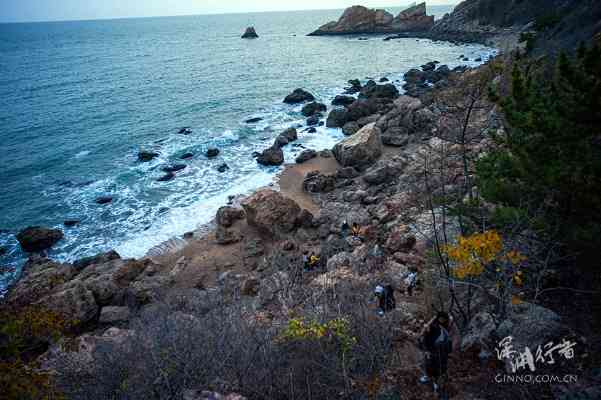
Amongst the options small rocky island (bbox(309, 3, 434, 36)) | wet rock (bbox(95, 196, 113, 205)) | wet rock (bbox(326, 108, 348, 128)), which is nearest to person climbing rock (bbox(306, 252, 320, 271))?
wet rock (bbox(95, 196, 113, 205))

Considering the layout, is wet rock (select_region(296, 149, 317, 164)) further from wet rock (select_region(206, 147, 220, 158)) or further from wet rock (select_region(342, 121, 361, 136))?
wet rock (select_region(206, 147, 220, 158))

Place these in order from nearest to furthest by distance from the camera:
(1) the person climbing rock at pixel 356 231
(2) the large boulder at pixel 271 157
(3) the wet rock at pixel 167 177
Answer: (1) the person climbing rock at pixel 356 231 → (3) the wet rock at pixel 167 177 → (2) the large boulder at pixel 271 157

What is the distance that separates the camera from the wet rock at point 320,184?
23.1 m

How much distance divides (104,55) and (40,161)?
63.6 meters

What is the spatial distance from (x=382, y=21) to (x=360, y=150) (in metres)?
89.6

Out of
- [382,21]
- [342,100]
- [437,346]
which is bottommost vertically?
[437,346]

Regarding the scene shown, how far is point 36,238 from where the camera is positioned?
19.7m

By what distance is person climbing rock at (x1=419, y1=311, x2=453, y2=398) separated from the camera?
253 inches

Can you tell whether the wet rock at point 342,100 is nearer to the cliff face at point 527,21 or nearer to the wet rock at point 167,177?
the cliff face at point 527,21

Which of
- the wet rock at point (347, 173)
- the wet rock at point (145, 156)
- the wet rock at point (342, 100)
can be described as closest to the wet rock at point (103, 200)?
the wet rock at point (145, 156)

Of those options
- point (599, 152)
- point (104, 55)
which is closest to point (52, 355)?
point (599, 152)

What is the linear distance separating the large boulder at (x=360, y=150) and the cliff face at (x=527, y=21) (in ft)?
57.4

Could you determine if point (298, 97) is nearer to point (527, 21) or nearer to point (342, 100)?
point (342, 100)

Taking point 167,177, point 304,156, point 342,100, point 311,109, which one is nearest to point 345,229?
point 304,156
